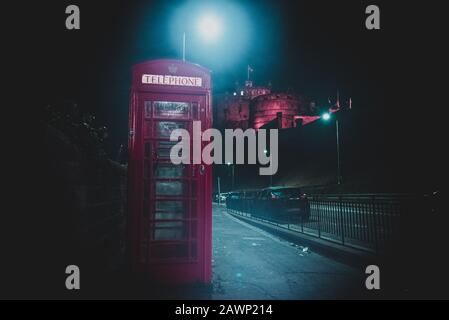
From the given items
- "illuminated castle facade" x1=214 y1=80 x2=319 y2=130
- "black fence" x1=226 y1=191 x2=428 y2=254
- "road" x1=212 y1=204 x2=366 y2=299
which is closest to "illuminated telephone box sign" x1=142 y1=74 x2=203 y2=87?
"road" x1=212 y1=204 x2=366 y2=299

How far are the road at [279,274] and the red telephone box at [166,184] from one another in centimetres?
73

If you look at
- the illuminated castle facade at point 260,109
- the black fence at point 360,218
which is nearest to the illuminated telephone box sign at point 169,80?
the black fence at point 360,218

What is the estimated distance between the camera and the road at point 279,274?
484 centimetres

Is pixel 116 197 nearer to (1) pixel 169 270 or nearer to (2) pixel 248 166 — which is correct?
(1) pixel 169 270

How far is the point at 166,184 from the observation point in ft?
16.7

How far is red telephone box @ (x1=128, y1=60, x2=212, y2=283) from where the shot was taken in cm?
495

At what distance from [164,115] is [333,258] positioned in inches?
203

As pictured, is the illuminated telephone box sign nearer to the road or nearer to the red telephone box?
the red telephone box

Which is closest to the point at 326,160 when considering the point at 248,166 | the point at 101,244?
the point at 248,166

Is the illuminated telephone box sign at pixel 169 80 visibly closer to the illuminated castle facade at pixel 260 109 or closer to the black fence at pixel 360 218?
the black fence at pixel 360 218

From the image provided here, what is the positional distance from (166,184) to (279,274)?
2734 millimetres

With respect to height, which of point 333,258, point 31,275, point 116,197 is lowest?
point 333,258
